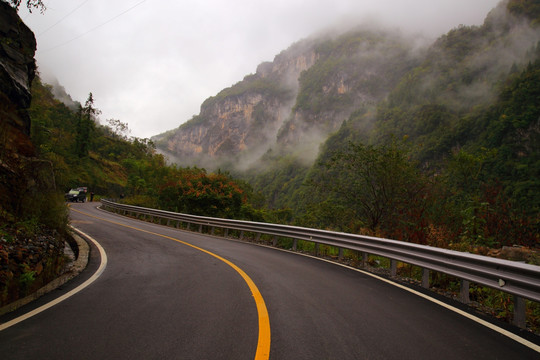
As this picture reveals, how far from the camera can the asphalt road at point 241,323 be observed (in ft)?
9.71

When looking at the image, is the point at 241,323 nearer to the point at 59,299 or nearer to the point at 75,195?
the point at 59,299

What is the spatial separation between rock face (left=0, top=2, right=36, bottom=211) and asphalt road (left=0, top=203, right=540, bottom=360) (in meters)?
3.64

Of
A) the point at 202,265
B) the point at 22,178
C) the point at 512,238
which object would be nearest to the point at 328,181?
the point at 512,238

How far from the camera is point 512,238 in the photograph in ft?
28.3

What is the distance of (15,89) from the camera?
1019cm

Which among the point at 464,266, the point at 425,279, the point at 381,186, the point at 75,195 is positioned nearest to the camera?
the point at 464,266

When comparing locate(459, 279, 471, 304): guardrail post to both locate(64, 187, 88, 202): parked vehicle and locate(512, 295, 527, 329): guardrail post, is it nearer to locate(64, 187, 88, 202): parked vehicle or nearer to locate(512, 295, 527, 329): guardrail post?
locate(512, 295, 527, 329): guardrail post

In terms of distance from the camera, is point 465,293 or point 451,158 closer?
point 465,293

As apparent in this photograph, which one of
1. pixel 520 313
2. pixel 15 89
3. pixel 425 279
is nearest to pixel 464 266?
pixel 520 313

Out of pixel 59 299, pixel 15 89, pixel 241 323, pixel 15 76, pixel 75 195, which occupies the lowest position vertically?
pixel 59 299

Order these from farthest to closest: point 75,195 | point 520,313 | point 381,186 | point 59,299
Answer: point 75,195 → point 381,186 → point 59,299 → point 520,313

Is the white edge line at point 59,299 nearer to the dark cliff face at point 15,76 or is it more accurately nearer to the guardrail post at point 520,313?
the dark cliff face at point 15,76

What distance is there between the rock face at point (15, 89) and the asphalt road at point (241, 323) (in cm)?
364

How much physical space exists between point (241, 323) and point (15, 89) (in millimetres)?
11267
